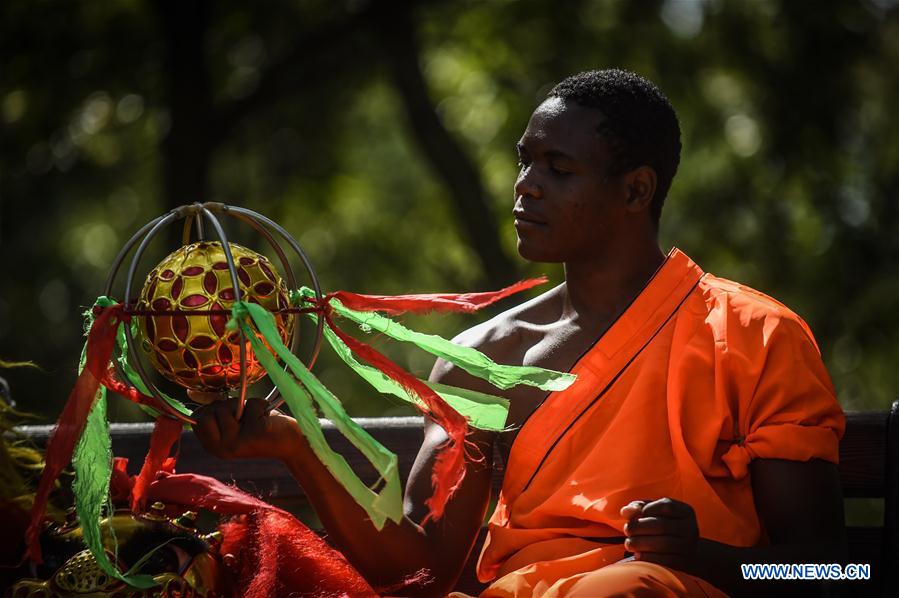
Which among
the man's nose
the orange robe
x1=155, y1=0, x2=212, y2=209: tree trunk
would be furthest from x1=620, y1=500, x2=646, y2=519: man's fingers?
x1=155, y1=0, x2=212, y2=209: tree trunk

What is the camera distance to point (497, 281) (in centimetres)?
716

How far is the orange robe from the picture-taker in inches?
92.0

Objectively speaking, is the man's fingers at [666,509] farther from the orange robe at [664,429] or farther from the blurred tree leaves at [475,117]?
the blurred tree leaves at [475,117]

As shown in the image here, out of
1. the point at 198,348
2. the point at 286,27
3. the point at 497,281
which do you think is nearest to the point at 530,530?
the point at 198,348

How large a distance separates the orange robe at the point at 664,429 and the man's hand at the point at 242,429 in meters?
0.54

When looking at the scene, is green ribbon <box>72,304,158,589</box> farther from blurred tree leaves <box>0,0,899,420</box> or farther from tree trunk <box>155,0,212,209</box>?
tree trunk <box>155,0,212,209</box>

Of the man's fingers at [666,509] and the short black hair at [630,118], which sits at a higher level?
the short black hair at [630,118]

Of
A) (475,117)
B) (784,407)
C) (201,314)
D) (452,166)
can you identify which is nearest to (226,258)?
(201,314)

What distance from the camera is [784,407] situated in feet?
7.67

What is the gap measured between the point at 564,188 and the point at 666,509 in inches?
29.7

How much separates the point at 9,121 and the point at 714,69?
4.90 m

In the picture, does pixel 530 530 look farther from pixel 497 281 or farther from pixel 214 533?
pixel 497 281

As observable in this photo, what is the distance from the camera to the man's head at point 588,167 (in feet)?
8.46

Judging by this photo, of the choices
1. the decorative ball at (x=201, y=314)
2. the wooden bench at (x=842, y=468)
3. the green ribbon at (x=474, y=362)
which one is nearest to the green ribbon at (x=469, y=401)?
the green ribbon at (x=474, y=362)
